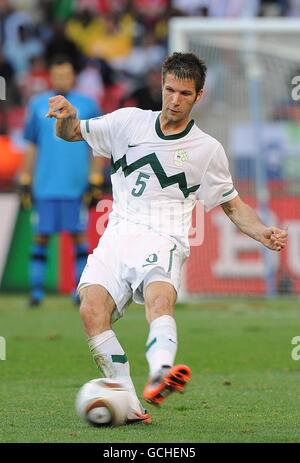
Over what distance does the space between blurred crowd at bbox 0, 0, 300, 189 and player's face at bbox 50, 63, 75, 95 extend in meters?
6.35

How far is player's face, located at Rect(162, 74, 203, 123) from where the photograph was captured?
21.3 ft

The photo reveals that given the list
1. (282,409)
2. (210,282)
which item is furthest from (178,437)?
(210,282)

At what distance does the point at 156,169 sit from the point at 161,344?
1208mm

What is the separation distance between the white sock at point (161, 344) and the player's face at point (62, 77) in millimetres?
7803

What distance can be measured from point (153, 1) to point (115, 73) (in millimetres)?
1994

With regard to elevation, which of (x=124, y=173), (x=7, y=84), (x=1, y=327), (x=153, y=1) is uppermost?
(x=153, y=1)

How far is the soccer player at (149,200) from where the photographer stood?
6.43m

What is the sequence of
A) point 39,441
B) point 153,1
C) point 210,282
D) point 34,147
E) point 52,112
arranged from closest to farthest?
point 39,441
point 52,112
point 34,147
point 210,282
point 153,1

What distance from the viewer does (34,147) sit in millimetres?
14242

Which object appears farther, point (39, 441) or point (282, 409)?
point (282, 409)

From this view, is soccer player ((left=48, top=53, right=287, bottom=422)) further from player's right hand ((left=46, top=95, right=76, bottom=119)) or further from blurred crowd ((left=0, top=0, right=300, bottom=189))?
blurred crowd ((left=0, top=0, right=300, bottom=189))

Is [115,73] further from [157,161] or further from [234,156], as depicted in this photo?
[157,161]

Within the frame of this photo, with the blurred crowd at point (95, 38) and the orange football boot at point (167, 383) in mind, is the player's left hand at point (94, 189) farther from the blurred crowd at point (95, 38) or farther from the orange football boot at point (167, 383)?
the orange football boot at point (167, 383)

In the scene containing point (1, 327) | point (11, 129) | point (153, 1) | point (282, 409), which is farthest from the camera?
point (153, 1)
